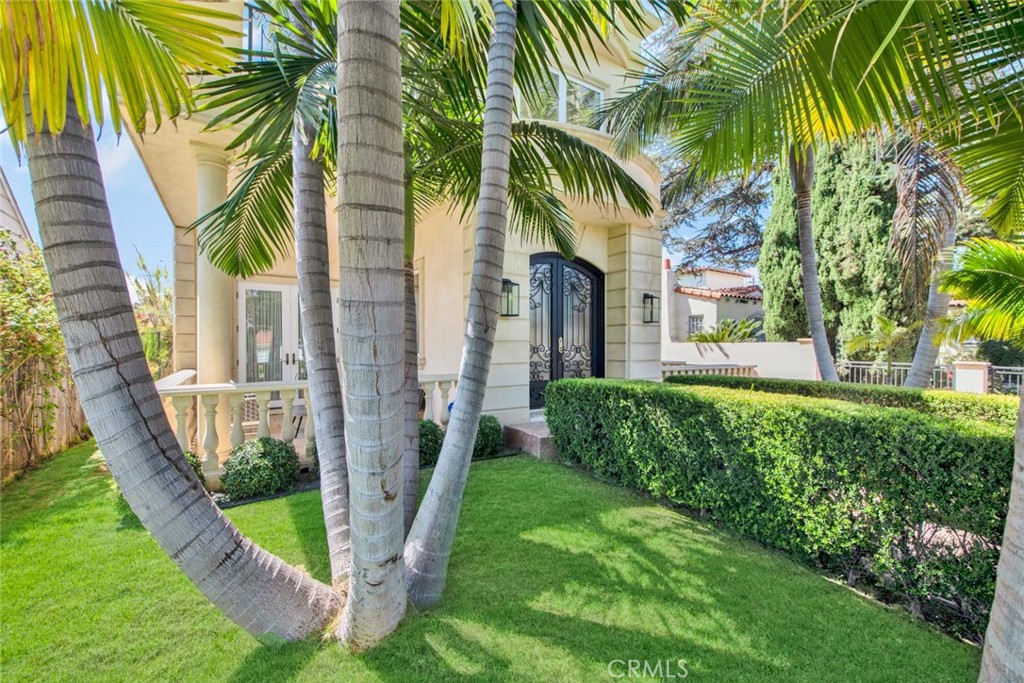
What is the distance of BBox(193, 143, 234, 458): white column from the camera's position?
18.9ft

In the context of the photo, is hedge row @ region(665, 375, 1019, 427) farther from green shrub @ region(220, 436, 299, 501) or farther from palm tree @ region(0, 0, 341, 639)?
palm tree @ region(0, 0, 341, 639)

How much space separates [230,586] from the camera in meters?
2.07

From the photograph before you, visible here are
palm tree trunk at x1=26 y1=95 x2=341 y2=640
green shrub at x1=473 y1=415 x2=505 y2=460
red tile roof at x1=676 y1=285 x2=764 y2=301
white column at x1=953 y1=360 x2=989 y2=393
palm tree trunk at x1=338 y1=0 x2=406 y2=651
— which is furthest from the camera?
red tile roof at x1=676 y1=285 x2=764 y2=301

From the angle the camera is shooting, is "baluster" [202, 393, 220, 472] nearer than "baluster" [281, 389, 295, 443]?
Yes

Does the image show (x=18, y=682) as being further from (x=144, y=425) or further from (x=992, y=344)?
(x=992, y=344)

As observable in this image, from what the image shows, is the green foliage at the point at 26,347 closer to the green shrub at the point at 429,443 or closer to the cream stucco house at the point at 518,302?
the cream stucco house at the point at 518,302

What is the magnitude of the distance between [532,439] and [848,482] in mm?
3985

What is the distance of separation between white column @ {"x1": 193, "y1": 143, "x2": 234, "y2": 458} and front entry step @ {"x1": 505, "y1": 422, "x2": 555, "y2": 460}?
155 inches

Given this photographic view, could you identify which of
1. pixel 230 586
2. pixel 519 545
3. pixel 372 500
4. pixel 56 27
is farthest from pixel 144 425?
pixel 519 545

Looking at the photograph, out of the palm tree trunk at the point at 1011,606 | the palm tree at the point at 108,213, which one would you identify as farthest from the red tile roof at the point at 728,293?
the palm tree at the point at 108,213

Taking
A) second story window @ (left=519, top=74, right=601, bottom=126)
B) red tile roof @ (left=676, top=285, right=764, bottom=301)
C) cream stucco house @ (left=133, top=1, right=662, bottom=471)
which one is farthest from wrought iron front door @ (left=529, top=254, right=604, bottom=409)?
red tile roof @ (left=676, top=285, right=764, bottom=301)

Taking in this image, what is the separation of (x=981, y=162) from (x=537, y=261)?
18.4 feet

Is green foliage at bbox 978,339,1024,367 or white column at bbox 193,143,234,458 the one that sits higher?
white column at bbox 193,143,234,458

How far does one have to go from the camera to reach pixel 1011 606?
5.93 ft
